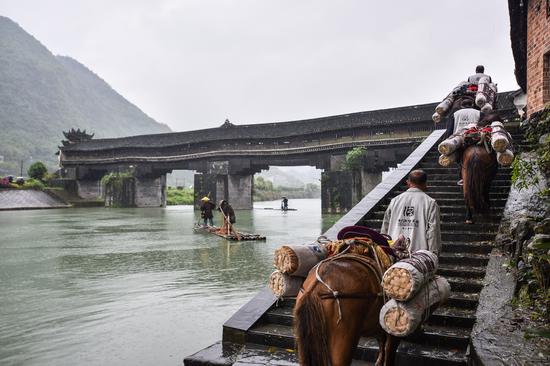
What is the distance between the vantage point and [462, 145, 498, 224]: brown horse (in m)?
6.16

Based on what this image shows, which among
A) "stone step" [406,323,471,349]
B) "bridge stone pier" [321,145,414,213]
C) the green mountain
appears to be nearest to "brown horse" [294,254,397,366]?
"stone step" [406,323,471,349]

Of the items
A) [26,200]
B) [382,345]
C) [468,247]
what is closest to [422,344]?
[382,345]

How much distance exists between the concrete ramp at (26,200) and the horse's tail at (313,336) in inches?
1432

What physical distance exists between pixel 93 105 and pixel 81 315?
161 meters

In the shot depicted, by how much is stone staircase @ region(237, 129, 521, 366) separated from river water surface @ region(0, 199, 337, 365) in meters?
0.86

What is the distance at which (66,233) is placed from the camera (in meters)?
16.2

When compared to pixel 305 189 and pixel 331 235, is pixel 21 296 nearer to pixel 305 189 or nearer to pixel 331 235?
pixel 331 235

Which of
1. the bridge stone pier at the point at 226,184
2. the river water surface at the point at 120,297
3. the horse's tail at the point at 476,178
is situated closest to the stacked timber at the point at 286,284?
the river water surface at the point at 120,297

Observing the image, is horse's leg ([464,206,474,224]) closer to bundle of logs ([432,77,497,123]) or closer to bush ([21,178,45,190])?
bundle of logs ([432,77,497,123])

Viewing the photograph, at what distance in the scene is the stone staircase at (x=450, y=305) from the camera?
3.89m

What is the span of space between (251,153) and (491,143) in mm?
25760

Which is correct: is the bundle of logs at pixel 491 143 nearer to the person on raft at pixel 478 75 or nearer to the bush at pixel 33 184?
the person on raft at pixel 478 75

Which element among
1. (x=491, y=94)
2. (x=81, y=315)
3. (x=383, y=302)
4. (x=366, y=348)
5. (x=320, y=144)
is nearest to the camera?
(x=383, y=302)

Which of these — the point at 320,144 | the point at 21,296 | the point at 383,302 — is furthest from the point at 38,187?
the point at 383,302
